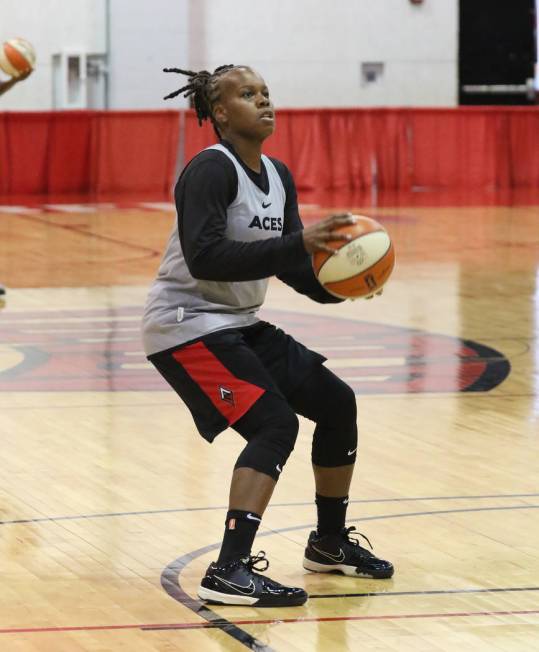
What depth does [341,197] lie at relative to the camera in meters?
22.7

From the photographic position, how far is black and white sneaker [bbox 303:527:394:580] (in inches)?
207

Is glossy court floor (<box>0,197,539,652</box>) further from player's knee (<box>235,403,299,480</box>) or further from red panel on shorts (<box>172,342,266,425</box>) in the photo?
red panel on shorts (<box>172,342,266,425</box>)

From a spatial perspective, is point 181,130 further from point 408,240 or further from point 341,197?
point 408,240

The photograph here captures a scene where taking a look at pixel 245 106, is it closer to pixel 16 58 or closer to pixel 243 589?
pixel 243 589

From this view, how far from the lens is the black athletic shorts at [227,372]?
197 inches

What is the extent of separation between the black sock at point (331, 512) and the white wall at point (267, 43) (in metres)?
20.5

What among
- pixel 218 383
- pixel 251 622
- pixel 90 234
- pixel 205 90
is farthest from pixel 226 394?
pixel 90 234

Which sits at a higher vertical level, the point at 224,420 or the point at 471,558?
the point at 224,420

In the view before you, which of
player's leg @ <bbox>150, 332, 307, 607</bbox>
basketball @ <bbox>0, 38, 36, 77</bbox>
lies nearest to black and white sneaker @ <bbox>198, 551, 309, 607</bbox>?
player's leg @ <bbox>150, 332, 307, 607</bbox>

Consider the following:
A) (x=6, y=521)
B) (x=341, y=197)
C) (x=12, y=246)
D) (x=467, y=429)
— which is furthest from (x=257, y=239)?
(x=341, y=197)

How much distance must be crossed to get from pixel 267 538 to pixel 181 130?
18.5 m

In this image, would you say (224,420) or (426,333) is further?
(426,333)

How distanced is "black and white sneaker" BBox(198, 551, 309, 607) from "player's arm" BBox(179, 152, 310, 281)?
3.06 ft

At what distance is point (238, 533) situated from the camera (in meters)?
4.93
